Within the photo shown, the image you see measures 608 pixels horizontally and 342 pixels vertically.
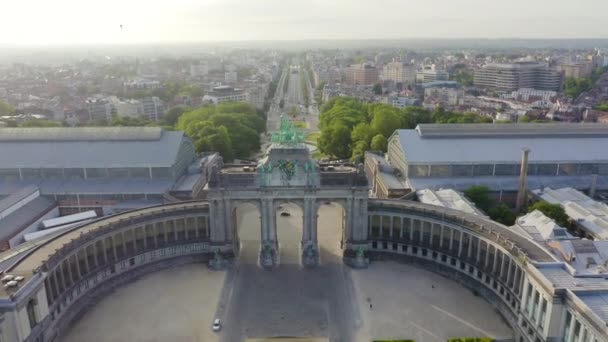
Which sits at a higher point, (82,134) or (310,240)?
(82,134)

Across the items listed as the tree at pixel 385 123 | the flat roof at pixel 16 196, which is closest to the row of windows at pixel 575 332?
the flat roof at pixel 16 196

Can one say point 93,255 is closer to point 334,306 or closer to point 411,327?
point 334,306

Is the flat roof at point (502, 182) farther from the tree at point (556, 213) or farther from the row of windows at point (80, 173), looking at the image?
the row of windows at point (80, 173)

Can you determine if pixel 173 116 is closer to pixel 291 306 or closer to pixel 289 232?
pixel 289 232

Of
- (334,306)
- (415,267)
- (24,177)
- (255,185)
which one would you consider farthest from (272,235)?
(24,177)

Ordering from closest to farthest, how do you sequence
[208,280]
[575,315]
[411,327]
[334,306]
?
[575,315] < [411,327] < [334,306] < [208,280]

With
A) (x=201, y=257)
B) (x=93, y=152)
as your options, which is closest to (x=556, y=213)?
(x=201, y=257)
